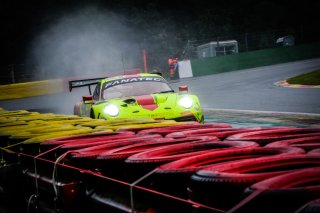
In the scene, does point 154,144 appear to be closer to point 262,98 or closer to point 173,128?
point 173,128

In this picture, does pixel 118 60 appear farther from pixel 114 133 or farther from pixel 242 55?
pixel 114 133

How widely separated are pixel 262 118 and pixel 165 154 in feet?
25.4

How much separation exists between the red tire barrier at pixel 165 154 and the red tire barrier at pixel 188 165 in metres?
0.16

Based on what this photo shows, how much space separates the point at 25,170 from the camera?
3.95 metres

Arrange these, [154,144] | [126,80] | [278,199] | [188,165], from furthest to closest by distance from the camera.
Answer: [126,80] < [154,144] < [188,165] < [278,199]

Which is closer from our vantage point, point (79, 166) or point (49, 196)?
point (79, 166)

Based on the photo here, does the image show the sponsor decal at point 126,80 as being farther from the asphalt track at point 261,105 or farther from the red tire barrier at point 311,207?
the red tire barrier at point 311,207

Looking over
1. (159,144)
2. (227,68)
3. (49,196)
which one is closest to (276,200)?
(159,144)

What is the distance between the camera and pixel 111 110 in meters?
8.30

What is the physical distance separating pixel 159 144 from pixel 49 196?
3.07 ft

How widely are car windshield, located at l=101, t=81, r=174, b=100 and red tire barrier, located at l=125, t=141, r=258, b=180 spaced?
21.2 feet

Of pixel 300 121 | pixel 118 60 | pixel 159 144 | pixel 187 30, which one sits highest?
pixel 187 30

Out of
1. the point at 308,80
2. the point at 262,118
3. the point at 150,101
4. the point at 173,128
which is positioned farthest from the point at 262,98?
the point at 173,128

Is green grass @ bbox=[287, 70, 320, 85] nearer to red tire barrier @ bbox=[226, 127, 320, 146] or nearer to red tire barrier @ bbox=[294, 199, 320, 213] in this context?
red tire barrier @ bbox=[226, 127, 320, 146]
